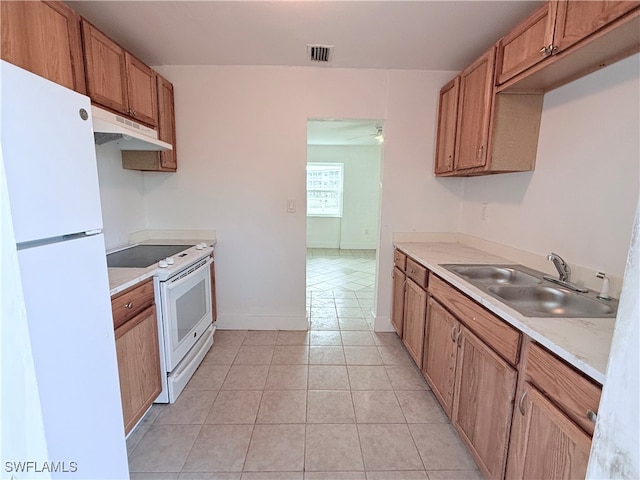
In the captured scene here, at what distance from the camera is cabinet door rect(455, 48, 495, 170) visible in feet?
6.10

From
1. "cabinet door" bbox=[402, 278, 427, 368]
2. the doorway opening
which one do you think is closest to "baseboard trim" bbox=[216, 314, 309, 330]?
"cabinet door" bbox=[402, 278, 427, 368]

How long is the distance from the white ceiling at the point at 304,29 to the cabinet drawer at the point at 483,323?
162 cm

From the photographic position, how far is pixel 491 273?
1.91 m

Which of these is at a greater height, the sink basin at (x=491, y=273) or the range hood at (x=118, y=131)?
the range hood at (x=118, y=131)

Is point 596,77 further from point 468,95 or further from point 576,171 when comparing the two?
point 468,95

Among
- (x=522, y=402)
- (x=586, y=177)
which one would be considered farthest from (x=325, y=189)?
(x=522, y=402)

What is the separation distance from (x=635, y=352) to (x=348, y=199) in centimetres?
644

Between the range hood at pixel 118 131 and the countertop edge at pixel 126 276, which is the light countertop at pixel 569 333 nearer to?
the countertop edge at pixel 126 276

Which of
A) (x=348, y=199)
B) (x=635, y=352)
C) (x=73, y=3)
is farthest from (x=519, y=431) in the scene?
(x=348, y=199)

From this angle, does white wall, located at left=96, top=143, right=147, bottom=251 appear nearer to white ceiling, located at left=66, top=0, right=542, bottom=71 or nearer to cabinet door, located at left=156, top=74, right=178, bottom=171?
cabinet door, located at left=156, top=74, right=178, bottom=171

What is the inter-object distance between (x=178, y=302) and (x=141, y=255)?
51 cm

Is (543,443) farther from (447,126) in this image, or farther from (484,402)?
(447,126)

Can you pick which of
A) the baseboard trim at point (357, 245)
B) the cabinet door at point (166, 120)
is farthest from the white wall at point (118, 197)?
the baseboard trim at point (357, 245)

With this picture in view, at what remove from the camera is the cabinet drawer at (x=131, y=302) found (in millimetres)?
1393
